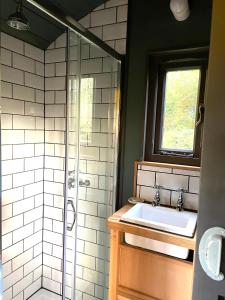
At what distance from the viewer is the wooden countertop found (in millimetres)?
1207

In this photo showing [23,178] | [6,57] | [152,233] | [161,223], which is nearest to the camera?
[152,233]

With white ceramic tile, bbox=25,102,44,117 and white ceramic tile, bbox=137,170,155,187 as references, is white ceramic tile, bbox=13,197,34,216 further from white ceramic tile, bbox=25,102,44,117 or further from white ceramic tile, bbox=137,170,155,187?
white ceramic tile, bbox=137,170,155,187

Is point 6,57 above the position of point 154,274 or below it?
above

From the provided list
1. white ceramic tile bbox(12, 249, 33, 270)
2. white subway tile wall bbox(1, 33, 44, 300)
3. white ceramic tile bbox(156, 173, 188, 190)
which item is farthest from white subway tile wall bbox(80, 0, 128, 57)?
white ceramic tile bbox(12, 249, 33, 270)

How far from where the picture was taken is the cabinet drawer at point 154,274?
4.09ft

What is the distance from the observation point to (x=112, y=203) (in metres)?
1.92

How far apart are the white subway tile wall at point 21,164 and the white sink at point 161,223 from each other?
3.02ft

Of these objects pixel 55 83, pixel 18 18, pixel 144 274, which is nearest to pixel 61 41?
pixel 55 83

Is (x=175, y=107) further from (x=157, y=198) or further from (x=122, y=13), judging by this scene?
(x=122, y=13)

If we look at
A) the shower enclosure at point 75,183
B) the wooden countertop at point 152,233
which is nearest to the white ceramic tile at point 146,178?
the shower enclosure at point 75,183

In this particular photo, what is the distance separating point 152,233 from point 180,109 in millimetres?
911

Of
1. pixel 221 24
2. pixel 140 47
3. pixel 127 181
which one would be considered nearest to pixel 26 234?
pixel 127 181

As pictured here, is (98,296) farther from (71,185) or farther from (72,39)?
(72,39)

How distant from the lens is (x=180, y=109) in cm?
171
